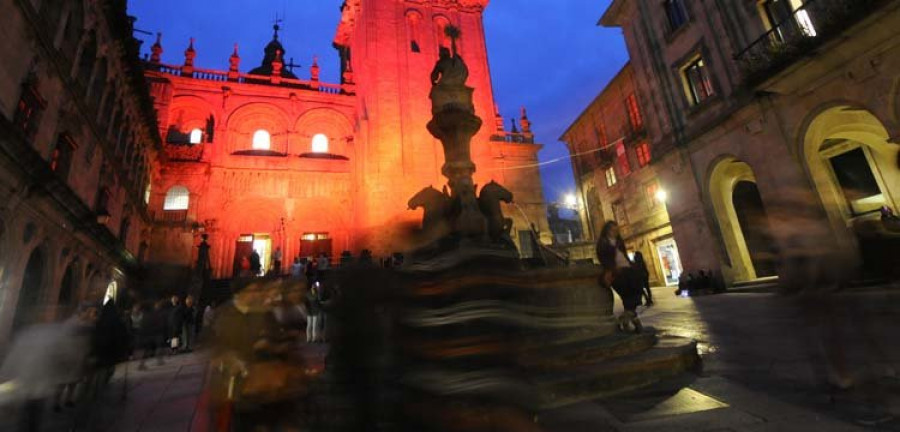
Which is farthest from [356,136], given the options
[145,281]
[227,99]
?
[145,281]

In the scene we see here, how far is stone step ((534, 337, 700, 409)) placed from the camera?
11.4 feet

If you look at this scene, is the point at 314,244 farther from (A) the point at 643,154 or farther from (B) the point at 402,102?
(A) the point at 643,154

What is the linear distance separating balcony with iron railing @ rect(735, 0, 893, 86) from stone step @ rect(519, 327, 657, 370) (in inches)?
397

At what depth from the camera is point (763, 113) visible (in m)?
11.9

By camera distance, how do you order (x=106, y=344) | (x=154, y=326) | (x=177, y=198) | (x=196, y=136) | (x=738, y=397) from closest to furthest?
(x=738, y=397)
(x=106, y=344)
(x=154, y=326)
(x=177, y=198)
(x=196, y=136)

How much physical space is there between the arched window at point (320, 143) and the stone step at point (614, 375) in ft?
88.7

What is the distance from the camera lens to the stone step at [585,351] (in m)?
4.02

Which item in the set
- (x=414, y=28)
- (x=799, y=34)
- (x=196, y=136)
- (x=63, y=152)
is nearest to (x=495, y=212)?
(x=799, y=34)

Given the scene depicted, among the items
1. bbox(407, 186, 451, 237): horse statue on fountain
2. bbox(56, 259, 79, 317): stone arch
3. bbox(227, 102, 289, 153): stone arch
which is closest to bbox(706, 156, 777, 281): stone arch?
bbox(407, 186, 451, 237): horse statue on fountain

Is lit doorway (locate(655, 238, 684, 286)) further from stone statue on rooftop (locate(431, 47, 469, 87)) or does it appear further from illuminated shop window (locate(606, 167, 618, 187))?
stone statue on rooftop (locate(431, 47, 469, 87))

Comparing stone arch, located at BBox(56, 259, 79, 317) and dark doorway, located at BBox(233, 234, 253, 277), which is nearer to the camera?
stone arch, located at BBox(56, 259, 79, 317)

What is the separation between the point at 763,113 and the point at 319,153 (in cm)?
2451

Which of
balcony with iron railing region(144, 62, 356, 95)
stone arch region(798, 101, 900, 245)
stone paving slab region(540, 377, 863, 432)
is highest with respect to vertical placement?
balcony with iron railing region(144, 62, 356, 95)

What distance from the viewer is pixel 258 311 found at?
9.36ft
